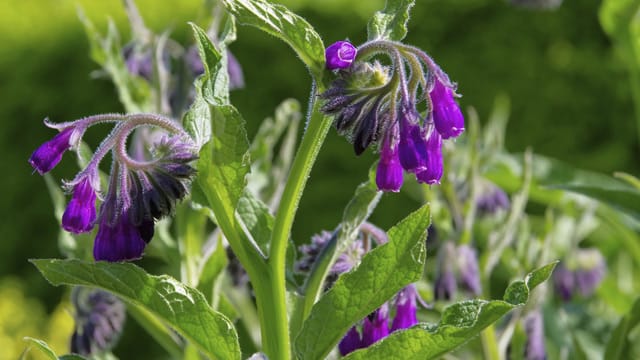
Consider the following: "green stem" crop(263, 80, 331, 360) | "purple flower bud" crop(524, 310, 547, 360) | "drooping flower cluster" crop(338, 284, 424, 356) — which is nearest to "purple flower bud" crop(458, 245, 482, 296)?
"purple flower bud" crop(524, 310, 547, 360)

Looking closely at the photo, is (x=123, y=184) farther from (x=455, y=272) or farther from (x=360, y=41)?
(x=360, y=41)

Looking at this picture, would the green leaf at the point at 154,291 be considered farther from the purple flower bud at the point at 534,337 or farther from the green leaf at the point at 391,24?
the purple flower bud at the point at 534,337

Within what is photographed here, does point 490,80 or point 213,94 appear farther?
point 490,80

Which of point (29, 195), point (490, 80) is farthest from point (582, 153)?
point (29, 195)

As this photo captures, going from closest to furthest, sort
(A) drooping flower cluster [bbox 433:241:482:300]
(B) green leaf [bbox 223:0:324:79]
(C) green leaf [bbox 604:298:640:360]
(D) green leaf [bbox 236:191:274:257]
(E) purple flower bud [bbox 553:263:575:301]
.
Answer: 1. (B) green leaf [bbox 223:0:324:79]
2. (D) green leaf [bbox 236:191:274:257]
3. (C) green leaf [bbox 604:298:640:360]
4. (A) drooping flower cluster [bbox 433:241:482:300]
5. (E) purple flower bud [bbox 553:263:575:301]

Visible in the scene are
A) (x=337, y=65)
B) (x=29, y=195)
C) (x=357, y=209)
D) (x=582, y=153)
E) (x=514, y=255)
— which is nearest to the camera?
(x=337, y=65)

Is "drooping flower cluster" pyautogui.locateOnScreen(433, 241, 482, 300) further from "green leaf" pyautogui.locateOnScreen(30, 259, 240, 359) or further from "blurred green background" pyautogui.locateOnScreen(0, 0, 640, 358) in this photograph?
"blurred green background" pyautogui.locateOnScreen(0, 0, 640, 358)

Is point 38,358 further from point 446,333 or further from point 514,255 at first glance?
point 446,333
